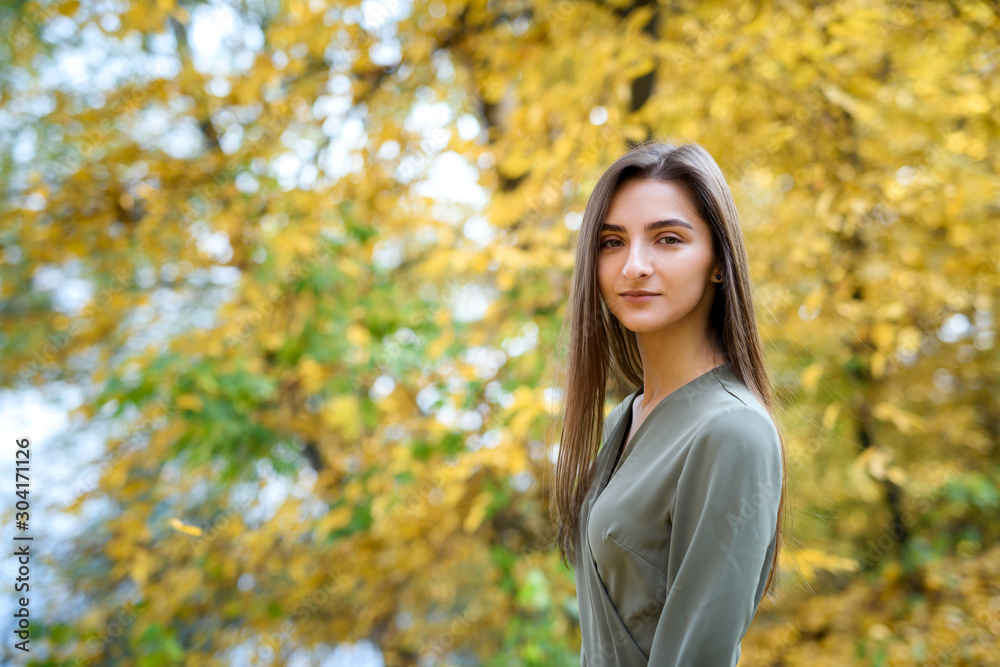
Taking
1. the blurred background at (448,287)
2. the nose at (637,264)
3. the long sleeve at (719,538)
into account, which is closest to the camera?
the long sleeve at (719,538)

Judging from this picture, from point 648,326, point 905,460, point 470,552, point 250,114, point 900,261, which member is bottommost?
point 905,460

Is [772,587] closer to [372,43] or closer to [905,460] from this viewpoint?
[372,43]

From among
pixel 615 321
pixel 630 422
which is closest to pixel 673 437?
pixel 630 422

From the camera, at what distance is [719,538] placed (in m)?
0.86

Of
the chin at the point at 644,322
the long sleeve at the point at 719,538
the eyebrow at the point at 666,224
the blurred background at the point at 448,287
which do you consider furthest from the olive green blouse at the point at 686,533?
the blurred background at the point at 448,287

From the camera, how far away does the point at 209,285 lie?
13.2ft

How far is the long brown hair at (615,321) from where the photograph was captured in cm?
107

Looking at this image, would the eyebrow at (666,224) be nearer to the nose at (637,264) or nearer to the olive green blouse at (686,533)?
the nose at (637,264)

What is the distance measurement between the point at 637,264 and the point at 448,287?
2.95 meters

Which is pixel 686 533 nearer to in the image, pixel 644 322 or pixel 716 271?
pixel 644 322

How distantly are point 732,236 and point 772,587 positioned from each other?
641 millimetres

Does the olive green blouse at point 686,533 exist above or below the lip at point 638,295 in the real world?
below

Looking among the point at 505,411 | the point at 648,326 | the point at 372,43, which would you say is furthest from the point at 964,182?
the point at 372,43

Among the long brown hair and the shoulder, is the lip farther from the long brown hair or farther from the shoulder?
the shoulder
